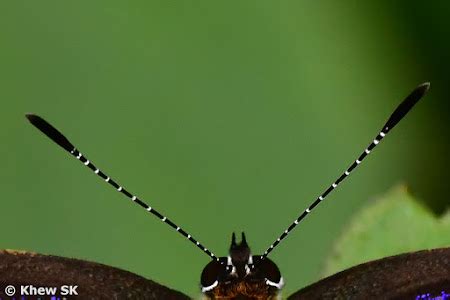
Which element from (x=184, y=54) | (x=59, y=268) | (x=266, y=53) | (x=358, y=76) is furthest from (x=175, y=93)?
(x=59, y=268)

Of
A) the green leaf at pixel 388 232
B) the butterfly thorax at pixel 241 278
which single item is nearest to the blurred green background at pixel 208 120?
the green leaf at pixel 388 232

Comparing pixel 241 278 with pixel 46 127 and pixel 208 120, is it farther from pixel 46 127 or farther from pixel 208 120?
pixel 208 120

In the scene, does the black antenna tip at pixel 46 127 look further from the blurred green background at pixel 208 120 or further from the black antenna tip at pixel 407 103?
the black antenna tip at pixel 407 103

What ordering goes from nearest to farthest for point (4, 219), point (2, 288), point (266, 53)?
point (2, 288), point (4, 219), point (266, 53)

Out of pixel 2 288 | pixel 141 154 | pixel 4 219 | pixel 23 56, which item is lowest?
pixel 2 288

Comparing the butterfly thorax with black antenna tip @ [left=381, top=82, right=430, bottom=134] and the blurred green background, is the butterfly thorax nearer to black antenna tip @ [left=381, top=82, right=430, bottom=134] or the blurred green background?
black antenna tip @ [left=381, top=82, right=430, bottom=134]

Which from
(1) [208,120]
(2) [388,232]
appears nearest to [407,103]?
(2) [388,232]

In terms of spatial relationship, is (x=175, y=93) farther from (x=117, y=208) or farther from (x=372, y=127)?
(x=372, y=127)
